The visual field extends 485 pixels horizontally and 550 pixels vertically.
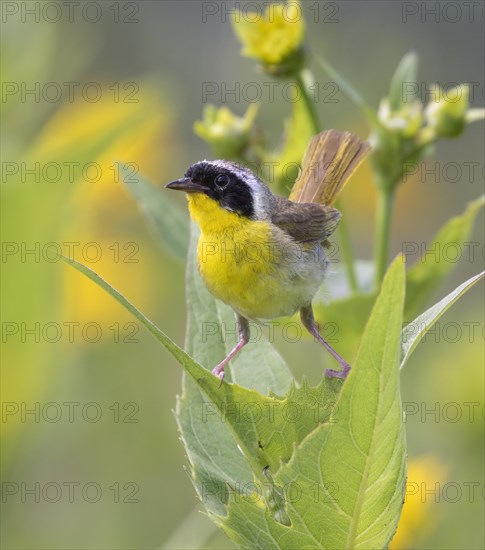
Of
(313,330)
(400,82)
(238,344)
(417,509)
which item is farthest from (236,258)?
(417,509)

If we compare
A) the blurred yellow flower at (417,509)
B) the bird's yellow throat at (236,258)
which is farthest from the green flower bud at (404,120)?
the blurred yellow flower at (417,509)

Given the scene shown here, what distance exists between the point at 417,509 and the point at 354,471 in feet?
4.74

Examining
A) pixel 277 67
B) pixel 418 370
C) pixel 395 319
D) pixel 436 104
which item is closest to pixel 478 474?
pixel 418 370

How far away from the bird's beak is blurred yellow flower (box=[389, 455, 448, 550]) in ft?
3.74

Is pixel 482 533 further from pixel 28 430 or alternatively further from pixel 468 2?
pixel 468 2

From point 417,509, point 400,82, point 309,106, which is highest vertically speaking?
point 309,106

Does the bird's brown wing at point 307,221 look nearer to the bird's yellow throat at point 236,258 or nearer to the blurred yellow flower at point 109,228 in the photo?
the bird's yellow throat at point 236,258

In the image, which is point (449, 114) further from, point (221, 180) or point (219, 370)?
point (219, 370)

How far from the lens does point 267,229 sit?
2738 millimetres

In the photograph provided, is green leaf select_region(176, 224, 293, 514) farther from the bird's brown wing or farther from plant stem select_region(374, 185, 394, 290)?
plant stem select_region(374, 185, 394, 290)

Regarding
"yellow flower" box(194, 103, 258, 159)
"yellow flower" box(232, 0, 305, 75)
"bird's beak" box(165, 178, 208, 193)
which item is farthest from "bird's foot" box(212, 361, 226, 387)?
"yellow flower" box(232, 0, 305, 75)

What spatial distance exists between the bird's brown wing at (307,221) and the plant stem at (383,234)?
0.20m

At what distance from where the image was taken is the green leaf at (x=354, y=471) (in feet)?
4.84

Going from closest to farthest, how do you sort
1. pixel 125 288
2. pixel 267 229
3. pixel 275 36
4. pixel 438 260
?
1. pixel 267 229
2. pixel 438 260
3. pixel 275 36
4. pixel 125 288
